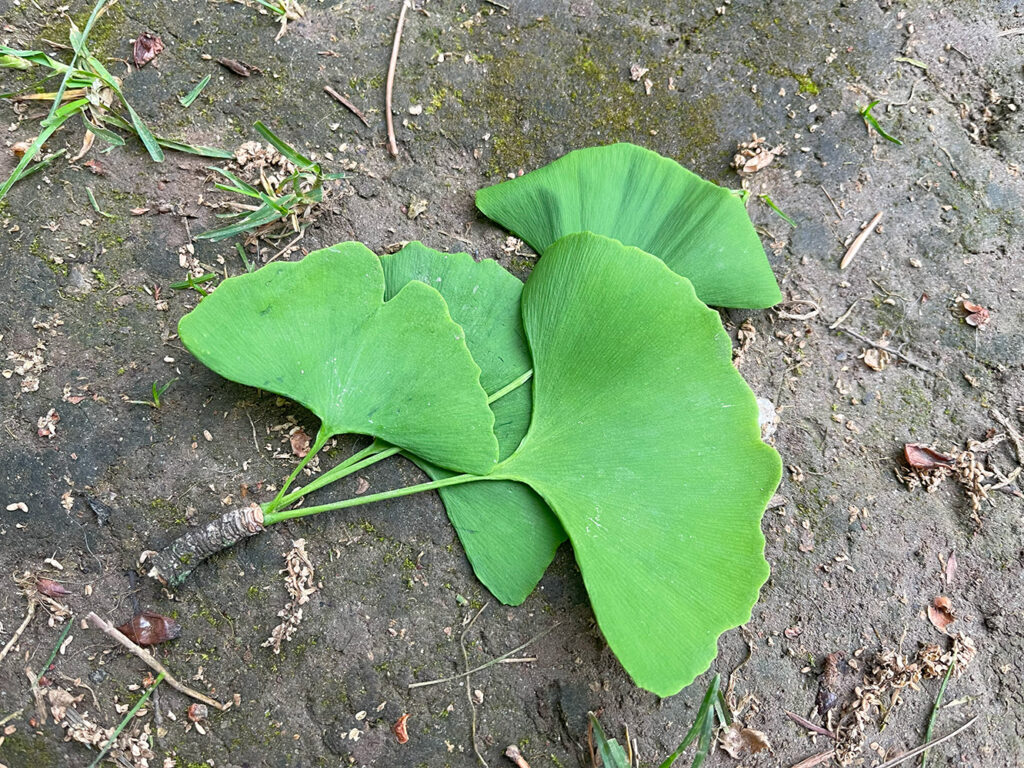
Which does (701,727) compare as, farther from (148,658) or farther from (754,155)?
(754,155)

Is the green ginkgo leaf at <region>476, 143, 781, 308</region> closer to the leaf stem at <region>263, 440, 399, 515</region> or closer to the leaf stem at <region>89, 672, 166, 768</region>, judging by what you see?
the leaf stem at <region>263, 440, 399, 515</region>

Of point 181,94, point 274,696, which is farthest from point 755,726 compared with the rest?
point 181,94

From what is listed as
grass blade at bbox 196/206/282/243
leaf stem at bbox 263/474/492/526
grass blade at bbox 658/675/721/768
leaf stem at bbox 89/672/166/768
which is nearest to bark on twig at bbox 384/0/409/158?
grass blade at bbox 196/206/282/243

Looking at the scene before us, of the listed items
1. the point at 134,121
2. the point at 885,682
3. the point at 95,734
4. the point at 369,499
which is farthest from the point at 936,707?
the point at 134,121

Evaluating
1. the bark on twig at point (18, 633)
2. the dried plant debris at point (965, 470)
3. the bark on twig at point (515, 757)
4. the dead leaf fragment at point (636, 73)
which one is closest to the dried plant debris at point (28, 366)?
the bark on twig at point (18, 633)

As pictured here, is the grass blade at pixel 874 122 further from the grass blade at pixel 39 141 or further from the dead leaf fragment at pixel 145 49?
the grass blade at pixel 39 141
